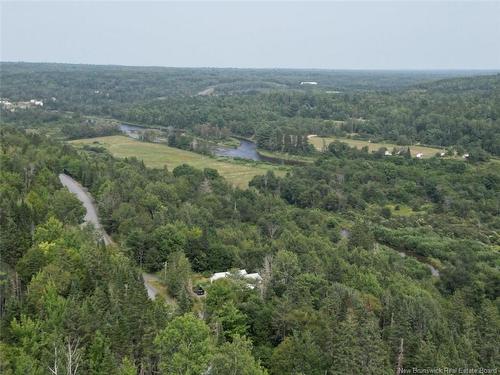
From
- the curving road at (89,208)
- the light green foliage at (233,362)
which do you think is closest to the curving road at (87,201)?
the curving road at (89,208)

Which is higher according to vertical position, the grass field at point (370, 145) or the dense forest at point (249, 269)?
the dense forest at point (249, 269)

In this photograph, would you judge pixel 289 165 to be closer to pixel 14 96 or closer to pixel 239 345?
pixel 239 345

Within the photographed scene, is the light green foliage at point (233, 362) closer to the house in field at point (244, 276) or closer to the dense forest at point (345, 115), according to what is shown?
the house in field at point (244, 276)

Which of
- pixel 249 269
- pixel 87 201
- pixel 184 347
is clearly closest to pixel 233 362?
pixel 184 347

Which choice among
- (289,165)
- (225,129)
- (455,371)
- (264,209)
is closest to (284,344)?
(455,371)

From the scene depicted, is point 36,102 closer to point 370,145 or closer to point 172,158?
point 172,158
